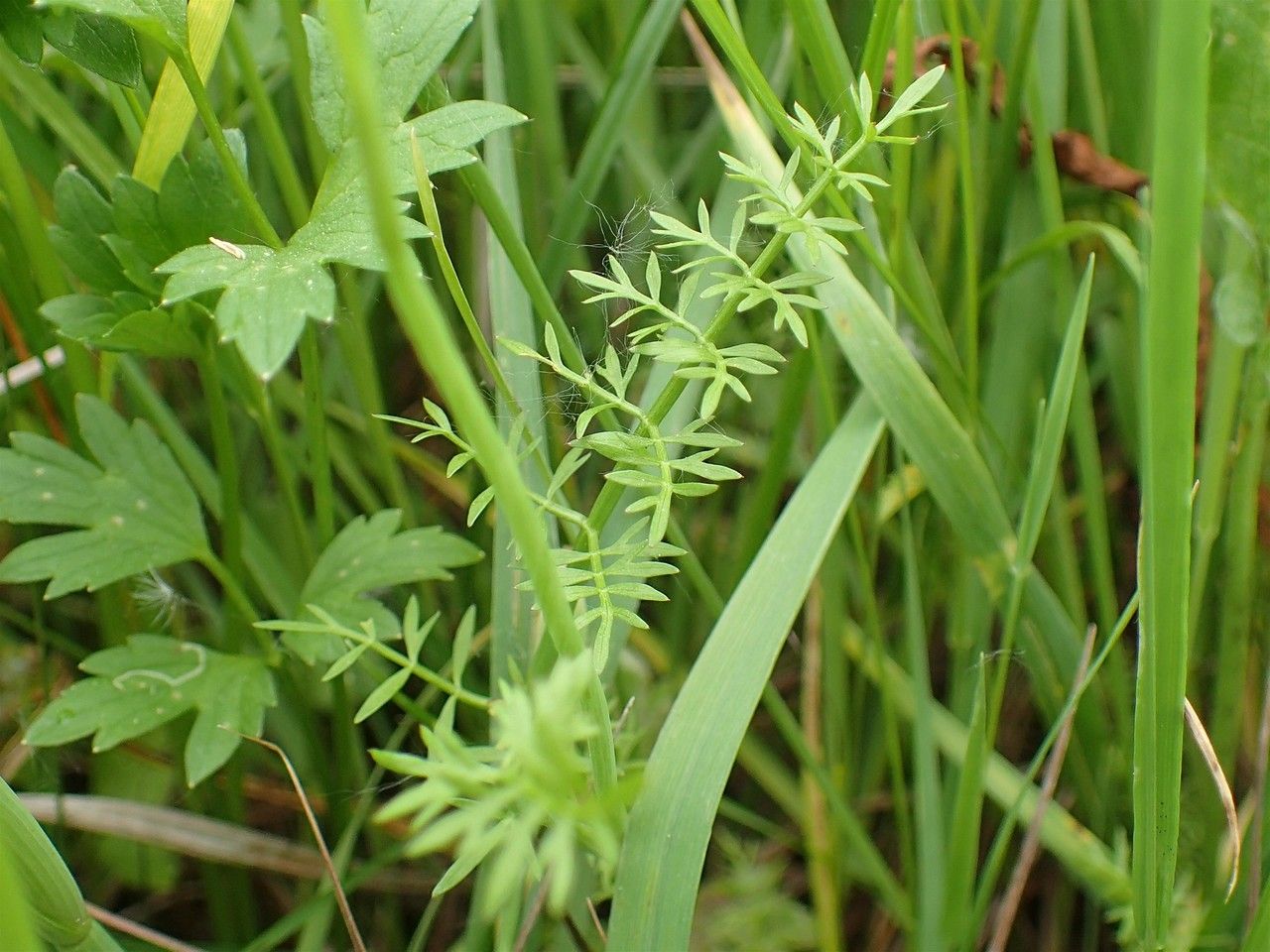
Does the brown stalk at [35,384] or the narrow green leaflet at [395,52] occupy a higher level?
the narrow green leaflet at [395,52]

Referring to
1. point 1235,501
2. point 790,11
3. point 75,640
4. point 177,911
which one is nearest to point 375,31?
point 790,11

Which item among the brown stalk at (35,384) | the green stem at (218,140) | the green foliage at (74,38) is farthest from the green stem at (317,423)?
the brown stalk at (35,384)

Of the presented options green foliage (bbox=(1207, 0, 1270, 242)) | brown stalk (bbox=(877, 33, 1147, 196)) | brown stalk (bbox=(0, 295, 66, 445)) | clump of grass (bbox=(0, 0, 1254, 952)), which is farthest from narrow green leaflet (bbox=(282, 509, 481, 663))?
green foliage (bbox=(1207, 0, 1270, 242))

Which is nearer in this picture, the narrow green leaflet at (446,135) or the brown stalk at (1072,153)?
the narrow green leaflet at (446,135)

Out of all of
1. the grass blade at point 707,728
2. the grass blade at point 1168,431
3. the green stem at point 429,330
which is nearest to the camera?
the green stem at point 429,330

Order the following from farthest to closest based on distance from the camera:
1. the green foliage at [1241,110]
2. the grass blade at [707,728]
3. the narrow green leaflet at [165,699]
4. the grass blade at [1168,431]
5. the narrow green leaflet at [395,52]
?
the green foliage at [1241,110], the narrow green leaflet at [165,699], the narrow green leaflet at [395,52], the grass blade at [707,728], the grass blade at [1168,431]

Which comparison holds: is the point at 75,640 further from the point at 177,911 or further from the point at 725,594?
the point at 725,594

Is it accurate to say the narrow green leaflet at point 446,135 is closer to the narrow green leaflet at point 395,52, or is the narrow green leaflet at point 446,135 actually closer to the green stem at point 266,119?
the narrow green leaflet at point 395,52

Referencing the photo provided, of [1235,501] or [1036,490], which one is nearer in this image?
[1036,490]

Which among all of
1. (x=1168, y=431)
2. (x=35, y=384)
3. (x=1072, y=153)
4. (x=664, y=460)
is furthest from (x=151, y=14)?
(x=1072, y=153)
